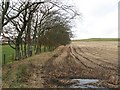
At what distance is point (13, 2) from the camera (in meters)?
26.7

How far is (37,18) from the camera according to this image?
39.0m

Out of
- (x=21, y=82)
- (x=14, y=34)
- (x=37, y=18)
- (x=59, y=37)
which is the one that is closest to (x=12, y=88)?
(x=21, y=82)

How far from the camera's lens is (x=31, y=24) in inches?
1519

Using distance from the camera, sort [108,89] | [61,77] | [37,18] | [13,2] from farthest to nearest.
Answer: [37,18] < [13,2] < [61,77] < [108,89]

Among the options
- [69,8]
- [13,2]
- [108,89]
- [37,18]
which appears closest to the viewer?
[108,89]

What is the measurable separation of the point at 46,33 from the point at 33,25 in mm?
8701

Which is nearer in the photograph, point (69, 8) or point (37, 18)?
point (69, 8)

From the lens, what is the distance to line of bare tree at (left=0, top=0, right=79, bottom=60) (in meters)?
23.9

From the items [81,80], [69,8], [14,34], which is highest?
[69,8]

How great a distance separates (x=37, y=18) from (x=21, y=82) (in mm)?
25881

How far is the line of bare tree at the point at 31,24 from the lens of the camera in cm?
2391

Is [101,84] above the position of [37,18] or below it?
below

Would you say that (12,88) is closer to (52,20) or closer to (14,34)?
(14,34)

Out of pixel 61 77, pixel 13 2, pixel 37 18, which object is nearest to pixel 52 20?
pixel 37 18
